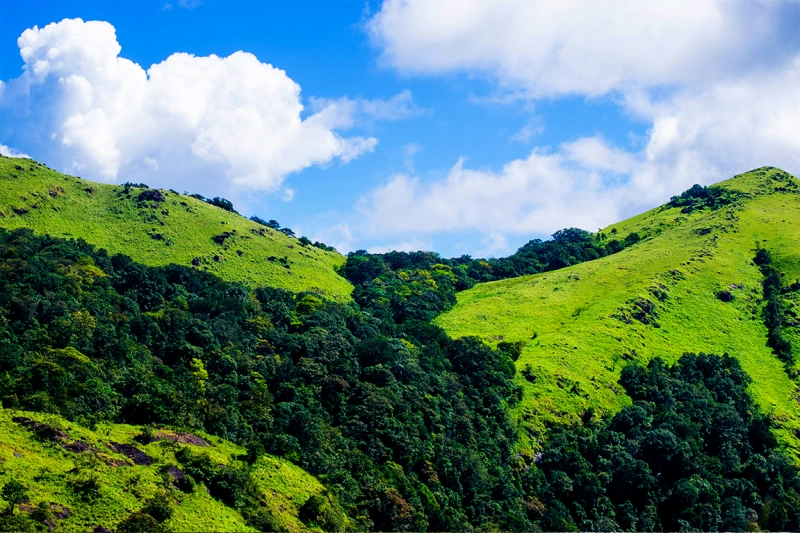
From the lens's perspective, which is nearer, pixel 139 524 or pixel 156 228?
pixel 139 524

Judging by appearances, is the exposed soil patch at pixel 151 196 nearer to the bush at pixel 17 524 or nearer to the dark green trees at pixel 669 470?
the dark green trees at pixel 669 470

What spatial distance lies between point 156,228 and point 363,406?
267 ft

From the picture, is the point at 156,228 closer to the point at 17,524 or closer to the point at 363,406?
the point at 363,406

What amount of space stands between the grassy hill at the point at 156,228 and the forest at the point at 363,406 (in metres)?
14.2

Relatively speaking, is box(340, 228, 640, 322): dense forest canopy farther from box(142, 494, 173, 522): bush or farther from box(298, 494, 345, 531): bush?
box(142, 494, 173, 522): bush

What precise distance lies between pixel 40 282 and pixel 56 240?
1330 inches

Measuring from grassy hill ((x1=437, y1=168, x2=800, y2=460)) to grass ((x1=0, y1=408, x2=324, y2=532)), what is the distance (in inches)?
1940

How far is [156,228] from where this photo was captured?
155000mm

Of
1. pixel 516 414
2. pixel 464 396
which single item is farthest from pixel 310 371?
pixel 516 414

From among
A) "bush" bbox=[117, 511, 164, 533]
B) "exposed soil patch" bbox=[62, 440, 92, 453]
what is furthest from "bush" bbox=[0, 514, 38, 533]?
"exposed soil patch" bbox=[62, 440, 92, 453]

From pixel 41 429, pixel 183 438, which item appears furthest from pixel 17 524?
pixel 183 438

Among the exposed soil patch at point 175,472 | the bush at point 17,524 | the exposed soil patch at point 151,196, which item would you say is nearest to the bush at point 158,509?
the exposed soil patch at point 175,472

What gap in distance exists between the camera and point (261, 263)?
15475cm

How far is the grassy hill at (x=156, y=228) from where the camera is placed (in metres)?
143
